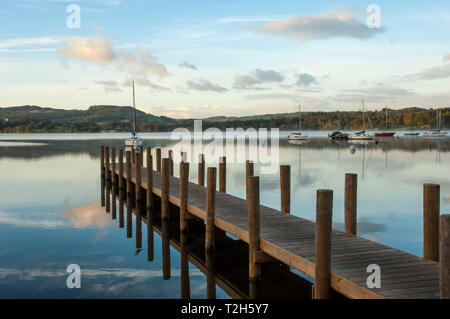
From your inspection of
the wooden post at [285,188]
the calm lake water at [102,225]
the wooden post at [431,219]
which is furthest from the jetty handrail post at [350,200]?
the calm lake water at [102,225]

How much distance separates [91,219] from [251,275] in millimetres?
11096

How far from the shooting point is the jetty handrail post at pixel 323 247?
6352 millimetres

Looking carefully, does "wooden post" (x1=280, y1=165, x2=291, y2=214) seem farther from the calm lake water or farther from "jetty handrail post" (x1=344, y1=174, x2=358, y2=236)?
the calm lake water

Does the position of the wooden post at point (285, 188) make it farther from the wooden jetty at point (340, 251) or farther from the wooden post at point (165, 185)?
the wooden post at point (165, 185)

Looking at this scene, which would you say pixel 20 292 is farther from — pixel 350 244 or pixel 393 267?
pixel 393 267

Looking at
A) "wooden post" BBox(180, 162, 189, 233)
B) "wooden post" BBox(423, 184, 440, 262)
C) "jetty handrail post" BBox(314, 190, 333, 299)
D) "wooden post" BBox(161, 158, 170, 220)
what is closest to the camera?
"jetty handrail post" BBox(314, 190, 333, 299)

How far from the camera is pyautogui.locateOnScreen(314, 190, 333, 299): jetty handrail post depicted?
6352 mm

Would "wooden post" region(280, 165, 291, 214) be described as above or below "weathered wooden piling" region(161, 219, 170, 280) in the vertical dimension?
above

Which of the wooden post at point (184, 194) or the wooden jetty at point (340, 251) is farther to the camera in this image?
the wooden post at point (184, 194)

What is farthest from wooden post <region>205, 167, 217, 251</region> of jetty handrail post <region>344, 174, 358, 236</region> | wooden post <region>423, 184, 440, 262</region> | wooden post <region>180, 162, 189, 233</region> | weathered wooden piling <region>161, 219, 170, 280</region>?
wooden post <region>423, 184, 440, 262</region>

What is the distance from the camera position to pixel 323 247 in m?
6.37

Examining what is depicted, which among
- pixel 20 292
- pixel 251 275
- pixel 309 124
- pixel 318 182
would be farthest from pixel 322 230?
pixel 309 124

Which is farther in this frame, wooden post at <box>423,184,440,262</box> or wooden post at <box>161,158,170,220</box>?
wooden post at <box>161,158,170,220</box>

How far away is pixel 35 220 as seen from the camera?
1778cm
